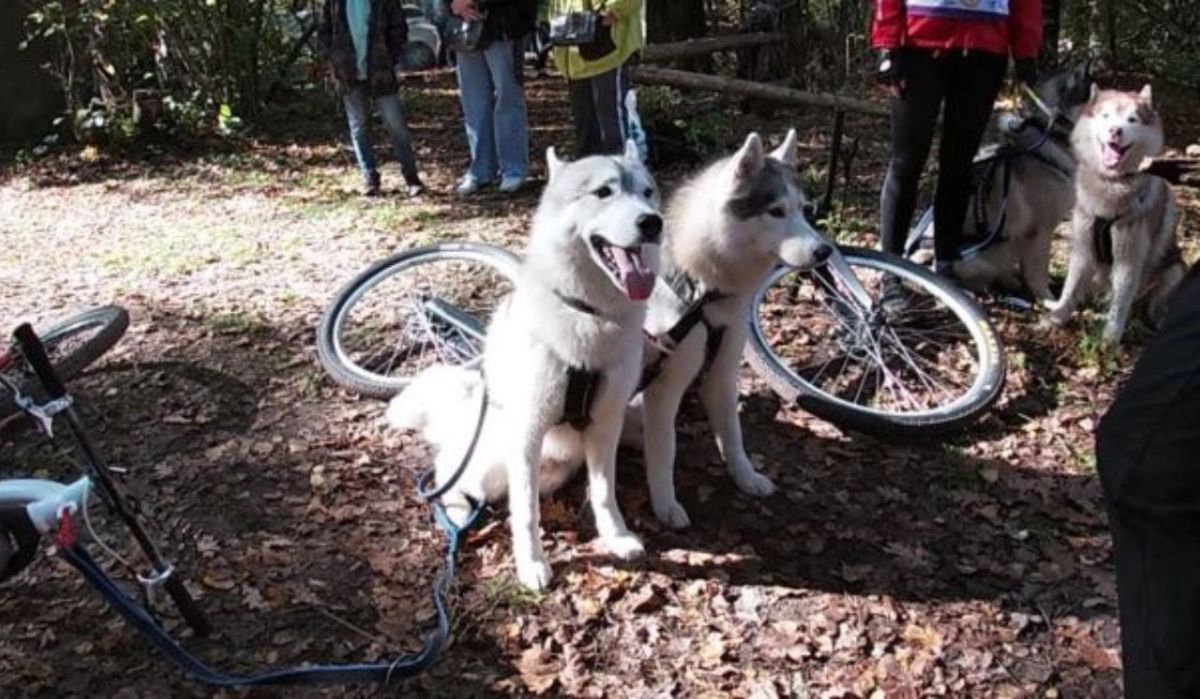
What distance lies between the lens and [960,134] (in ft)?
15.2

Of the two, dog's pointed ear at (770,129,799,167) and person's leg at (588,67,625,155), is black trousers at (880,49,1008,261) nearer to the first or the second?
→ dog's pointed ear at (770,129,799,167)

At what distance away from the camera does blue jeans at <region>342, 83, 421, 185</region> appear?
24.1ft

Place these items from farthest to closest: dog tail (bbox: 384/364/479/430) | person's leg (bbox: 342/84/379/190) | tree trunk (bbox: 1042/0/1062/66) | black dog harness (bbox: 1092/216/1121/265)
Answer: tree trunk (bbox: 1042/0/1062/66) < person's leg (bbox: 342/84/379/190) < black dog harness (bbox: 1092/216/1121/265) < dog tail (bbox: 384/364/479/430)

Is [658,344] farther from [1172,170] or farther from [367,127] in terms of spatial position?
[367,127]

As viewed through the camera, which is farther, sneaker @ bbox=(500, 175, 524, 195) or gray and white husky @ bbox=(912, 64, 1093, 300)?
sneaker @ bbox=(500, 175, 524, 195)

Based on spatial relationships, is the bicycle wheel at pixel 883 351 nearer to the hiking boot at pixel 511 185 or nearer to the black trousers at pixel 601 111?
the black trousers at pixel 601 111

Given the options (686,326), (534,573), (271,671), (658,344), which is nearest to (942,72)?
(686,326)

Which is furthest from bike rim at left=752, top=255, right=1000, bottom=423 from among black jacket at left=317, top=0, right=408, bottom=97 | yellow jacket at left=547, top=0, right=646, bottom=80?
black jacket at left=317, top=0, right=408, bottom=97

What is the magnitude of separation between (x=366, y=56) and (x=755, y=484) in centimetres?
489

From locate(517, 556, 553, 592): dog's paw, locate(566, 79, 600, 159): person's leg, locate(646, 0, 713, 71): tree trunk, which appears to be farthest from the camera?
locate(646, 0, 713, 71): tree trunk

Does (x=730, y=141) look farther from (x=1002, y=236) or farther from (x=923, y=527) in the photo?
(x=923, y=527)

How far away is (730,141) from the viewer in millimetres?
8242

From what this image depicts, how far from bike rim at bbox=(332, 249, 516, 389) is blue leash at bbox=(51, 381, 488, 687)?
1.11 meters

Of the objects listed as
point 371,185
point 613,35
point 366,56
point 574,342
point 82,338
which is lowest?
point 371,185
